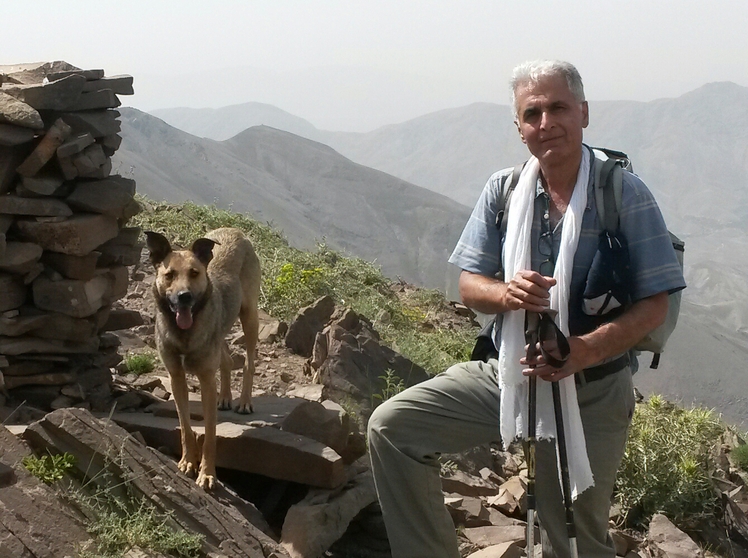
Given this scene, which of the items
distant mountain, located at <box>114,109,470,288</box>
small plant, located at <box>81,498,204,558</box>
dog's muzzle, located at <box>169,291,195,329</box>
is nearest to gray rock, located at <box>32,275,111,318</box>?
dog's muzzle, located at <box>169,291,195,329</box>

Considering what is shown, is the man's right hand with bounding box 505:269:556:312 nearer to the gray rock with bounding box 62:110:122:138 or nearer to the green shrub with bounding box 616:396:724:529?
the green shrub with bounding box 616:396:724:529

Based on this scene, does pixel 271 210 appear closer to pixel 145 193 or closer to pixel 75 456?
pixel 145 193

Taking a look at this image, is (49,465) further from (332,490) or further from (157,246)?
(332,490)

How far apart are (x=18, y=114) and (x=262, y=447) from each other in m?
2.97

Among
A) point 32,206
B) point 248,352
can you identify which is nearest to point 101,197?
point 32,206

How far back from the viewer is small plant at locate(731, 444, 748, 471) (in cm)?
813

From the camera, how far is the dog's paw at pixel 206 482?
5.07 m

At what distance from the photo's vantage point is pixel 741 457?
816cm

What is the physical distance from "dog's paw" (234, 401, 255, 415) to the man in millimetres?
2524

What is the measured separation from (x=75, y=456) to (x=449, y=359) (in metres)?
5.51

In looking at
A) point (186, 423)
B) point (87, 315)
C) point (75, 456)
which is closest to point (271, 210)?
point (87, 315)

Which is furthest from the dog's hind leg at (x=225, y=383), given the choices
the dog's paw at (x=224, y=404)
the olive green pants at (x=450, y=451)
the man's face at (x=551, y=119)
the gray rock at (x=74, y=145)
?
the man's face at (x=551, y=119)

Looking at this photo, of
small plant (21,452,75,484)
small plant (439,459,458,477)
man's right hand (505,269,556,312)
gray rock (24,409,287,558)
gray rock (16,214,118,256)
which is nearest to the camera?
man's right hand (505,269,556,312)

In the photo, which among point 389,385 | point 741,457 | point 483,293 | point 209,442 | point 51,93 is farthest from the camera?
point 741,457
